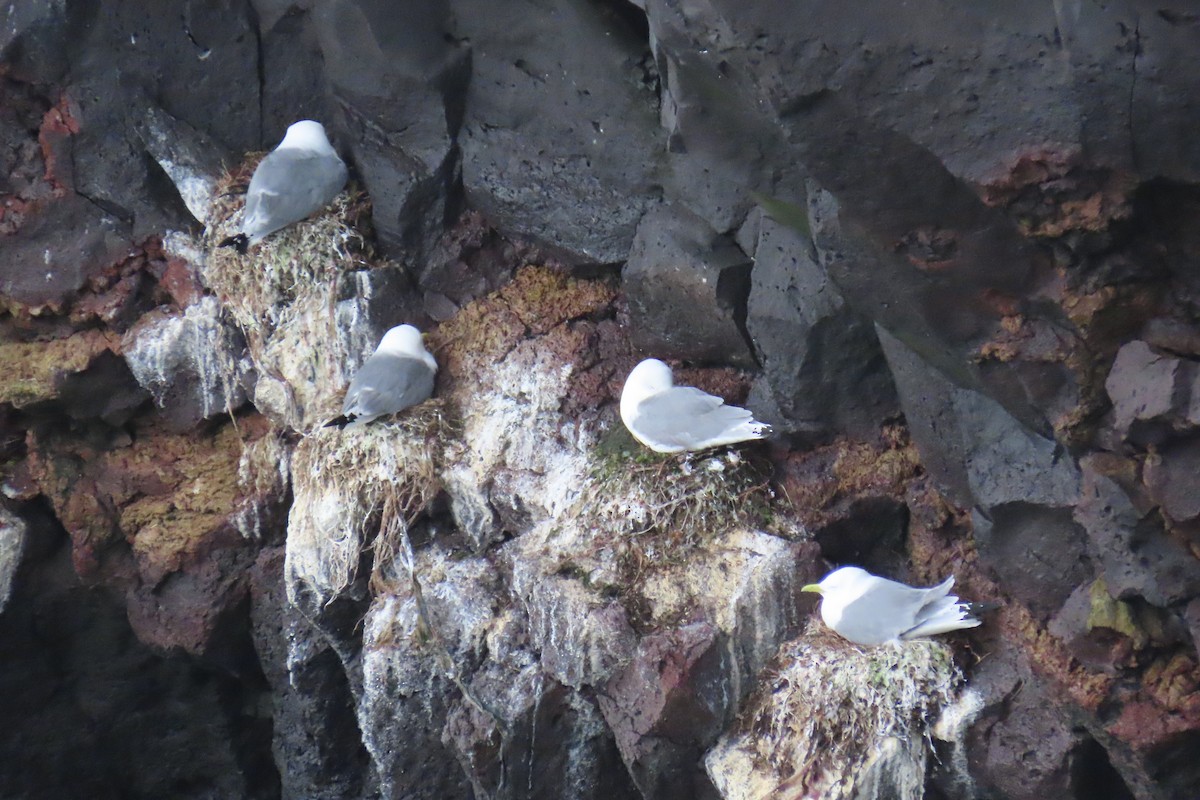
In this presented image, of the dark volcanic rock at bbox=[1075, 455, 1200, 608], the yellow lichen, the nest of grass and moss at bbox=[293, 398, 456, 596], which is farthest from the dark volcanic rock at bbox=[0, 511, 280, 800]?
the dark volcanic rock at bbox=[1075, 455, 1200, 608]

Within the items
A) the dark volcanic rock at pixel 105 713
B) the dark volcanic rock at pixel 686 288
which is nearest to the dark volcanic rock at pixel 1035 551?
the dark volcanic rock at pixel 686 288

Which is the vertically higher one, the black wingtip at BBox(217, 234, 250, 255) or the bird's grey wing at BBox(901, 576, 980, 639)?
the black wingtip at BBox(217, 234, 250, 255)

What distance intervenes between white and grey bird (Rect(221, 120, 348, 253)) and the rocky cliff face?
0.12m

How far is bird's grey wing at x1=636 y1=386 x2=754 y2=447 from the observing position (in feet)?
14.9

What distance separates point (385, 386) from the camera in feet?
16.3

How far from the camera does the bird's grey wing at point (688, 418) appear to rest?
4.55 metres

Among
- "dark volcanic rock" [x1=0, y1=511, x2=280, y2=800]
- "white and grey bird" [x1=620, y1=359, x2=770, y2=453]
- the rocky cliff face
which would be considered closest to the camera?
the rocky cliff face

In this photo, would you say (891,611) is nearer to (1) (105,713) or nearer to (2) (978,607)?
(2) (978,607)

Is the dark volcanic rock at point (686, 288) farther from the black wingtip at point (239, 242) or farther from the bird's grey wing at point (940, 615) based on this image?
the black wingtip at point (239, 242)

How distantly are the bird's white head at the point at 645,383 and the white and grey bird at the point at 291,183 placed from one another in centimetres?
163

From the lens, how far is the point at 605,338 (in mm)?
5219

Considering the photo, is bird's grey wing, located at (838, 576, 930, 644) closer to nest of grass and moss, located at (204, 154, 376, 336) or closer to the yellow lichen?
nest of grass and moss, located at (204, 154, 376, 336)

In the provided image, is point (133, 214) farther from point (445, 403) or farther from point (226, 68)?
point (445, 403)

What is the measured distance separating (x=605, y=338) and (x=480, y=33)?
1.31 m
